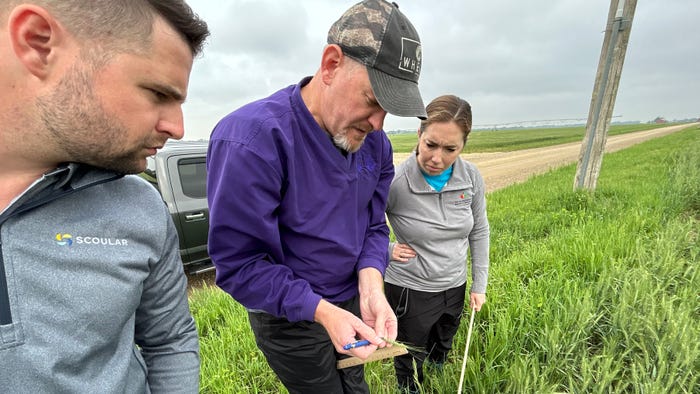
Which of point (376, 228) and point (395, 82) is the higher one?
point (395, 82)

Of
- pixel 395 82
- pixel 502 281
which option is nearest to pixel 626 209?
pixel 502 281

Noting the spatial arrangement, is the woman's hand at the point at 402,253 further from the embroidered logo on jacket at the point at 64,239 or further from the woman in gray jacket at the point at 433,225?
the embroidered logo on jacket at the point at 64,239

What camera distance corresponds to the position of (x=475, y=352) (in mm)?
2248

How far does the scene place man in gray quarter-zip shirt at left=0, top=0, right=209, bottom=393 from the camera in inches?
26.9

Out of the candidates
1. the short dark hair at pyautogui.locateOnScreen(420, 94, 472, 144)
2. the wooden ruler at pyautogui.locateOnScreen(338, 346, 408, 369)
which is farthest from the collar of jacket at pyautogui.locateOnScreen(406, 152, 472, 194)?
the wooden ruler at pyautogui.locateOnScreen(338, 346, 408, 369)

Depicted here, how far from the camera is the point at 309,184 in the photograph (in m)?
1.28

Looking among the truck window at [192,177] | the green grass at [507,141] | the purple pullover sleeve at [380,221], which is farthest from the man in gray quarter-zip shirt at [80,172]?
the green grass at [507,141]

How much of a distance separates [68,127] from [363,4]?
0.97 m

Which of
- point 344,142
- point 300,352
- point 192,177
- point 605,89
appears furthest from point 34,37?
point 605,89

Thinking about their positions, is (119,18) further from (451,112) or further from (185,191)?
(185,191)

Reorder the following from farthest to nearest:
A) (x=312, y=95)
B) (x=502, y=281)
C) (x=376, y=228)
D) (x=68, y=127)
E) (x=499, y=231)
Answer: (x=499, y=231), (x=502, y=281), (x=376, y=228), (x=312, y=95), (x=68, y=127)

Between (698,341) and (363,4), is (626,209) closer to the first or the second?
(698,341)

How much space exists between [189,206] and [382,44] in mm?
3821

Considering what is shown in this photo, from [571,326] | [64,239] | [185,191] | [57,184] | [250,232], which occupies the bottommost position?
[571,326]
